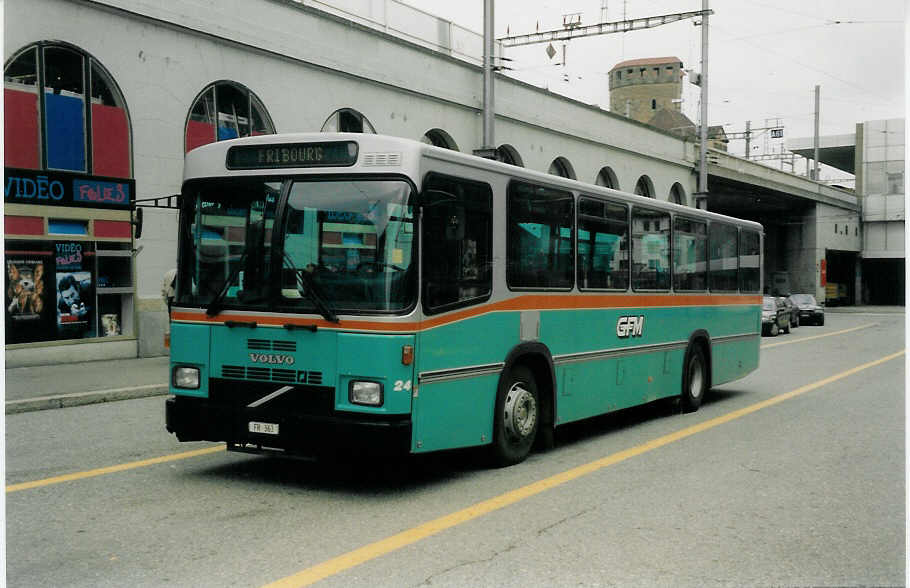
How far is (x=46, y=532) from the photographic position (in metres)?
5.89

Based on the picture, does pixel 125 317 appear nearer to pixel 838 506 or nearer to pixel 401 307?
pixel 401 307

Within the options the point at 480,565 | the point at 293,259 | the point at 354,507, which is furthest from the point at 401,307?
the point at 480,565

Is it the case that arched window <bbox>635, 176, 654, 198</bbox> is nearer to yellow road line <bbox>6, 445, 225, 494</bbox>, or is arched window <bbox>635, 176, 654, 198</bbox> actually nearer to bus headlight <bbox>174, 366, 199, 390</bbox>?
yellow road line <bbox>6, 445, 225, 494</bbox>

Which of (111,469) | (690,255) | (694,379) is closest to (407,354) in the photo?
(111,469)

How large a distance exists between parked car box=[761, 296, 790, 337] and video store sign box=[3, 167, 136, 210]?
22.7 metres

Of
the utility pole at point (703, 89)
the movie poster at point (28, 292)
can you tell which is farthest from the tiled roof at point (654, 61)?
the movie poster at point (28, 292)

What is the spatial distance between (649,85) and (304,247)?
4634 inches

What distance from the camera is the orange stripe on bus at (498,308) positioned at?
6809mm

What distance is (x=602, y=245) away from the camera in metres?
9.85

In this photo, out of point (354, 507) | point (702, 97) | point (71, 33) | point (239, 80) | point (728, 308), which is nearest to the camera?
point (354, 507)

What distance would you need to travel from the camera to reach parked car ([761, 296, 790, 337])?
34.0m

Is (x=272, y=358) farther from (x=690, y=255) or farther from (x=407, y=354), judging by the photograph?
(x=690, y=255)

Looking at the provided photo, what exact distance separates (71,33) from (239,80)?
162 inches

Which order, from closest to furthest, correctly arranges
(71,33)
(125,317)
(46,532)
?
(46,532) < (71,33) < (125,317)
